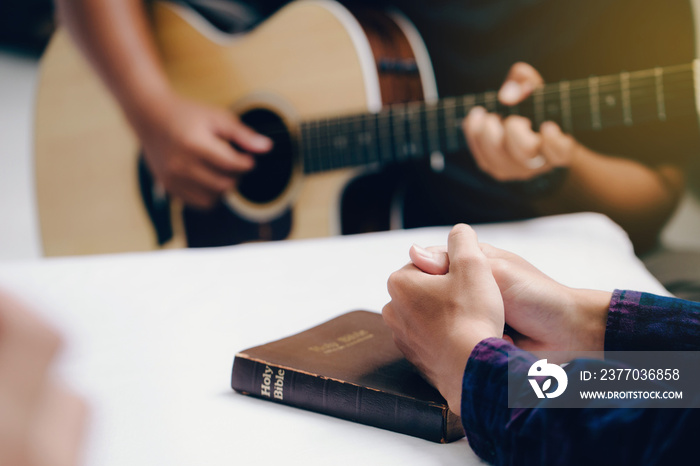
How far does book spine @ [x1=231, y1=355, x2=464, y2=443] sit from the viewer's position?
0.36m

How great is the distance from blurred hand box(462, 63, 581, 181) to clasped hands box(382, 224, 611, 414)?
0.55 metres

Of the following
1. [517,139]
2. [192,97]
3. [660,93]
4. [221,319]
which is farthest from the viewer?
[192,97]

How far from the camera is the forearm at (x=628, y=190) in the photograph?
3.38ft

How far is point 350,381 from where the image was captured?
38cm

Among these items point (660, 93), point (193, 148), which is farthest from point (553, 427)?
point (193, 148)

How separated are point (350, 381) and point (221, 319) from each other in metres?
0.28

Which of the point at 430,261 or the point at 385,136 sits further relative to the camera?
the point at 385,136

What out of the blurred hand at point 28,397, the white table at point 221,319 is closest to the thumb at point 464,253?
the white table at point 221,319


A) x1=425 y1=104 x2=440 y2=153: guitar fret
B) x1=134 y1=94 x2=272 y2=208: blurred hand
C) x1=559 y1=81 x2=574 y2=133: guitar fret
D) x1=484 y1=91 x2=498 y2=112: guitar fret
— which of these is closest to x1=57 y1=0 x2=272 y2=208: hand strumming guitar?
x1=134 y1=94 x2=272 y2=208: blurred hand

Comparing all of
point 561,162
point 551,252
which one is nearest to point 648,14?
point 561,162

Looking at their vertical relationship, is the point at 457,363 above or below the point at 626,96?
below

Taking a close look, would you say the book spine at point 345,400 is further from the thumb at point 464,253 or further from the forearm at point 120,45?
the forearm at point 120,45

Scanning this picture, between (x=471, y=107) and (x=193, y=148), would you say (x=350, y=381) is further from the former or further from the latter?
(x=193, y=148)

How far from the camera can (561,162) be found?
3.29 feet
